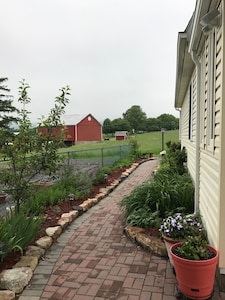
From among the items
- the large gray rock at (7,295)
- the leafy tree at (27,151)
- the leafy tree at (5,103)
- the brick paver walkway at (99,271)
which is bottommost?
the brick paver walkway at (99,271)

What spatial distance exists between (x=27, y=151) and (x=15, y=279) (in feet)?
7.21

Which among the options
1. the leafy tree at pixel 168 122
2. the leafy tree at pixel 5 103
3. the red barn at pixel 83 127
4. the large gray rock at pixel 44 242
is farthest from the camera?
the leafy tree at pixel 168 122

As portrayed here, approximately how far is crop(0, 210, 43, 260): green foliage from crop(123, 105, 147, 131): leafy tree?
54873 millimetres

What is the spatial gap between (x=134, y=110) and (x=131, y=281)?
223 ft

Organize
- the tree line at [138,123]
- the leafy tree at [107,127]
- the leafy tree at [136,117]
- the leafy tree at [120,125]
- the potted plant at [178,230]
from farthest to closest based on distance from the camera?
the leafy tree at [107,127], the leafy tree at [136,117], the leafy tree at [120,125], the tree line at [138,123], the potted plant at [178,230]

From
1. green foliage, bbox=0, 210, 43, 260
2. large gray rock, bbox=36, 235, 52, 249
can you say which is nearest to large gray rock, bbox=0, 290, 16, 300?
green foliage, bbox=0, 210, 43, 260

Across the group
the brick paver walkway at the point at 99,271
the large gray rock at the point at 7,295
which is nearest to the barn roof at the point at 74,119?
Answer: the brick paver walkway at the point at 99,271

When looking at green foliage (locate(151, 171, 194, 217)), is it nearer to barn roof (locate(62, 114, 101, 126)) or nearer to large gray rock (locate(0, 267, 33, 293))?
large gray rock (locate(0, 267, 33, 293))

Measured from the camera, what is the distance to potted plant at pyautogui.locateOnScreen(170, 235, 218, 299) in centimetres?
238

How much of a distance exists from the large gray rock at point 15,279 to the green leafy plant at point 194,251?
1.51 meters

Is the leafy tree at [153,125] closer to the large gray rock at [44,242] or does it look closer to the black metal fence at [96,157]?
the black metal fence at [96,157]

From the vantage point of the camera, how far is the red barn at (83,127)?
1645 inches

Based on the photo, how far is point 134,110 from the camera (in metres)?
69.9

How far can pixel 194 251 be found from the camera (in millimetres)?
2475
